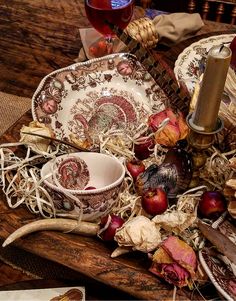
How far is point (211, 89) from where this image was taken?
668mm

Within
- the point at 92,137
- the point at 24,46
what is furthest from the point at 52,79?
the point at 24,46

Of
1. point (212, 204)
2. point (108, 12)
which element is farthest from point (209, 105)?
point (108, 12)

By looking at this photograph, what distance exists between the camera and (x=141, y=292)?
67 centimetres

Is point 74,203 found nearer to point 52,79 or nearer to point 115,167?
point 115,167

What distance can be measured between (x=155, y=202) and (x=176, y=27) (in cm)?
60

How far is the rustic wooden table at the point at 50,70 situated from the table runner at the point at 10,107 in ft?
0.05

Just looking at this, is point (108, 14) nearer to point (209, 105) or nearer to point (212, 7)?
point (209, 105)

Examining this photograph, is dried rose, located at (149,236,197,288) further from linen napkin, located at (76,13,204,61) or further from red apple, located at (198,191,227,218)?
linen napkin, located at (76,13,204,61)

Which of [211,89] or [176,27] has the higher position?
[211,89]

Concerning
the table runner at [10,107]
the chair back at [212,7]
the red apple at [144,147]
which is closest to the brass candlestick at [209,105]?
the red apple at [144,147]

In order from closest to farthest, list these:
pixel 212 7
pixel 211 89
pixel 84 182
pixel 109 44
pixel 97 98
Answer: pixel 211 89
pixel 84 182
pixel 97 98
pixel 109 44
pixel 212 7

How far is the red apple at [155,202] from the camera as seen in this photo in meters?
0.75

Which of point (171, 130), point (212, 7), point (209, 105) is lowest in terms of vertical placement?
point (212, 7)

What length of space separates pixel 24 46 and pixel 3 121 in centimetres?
23
